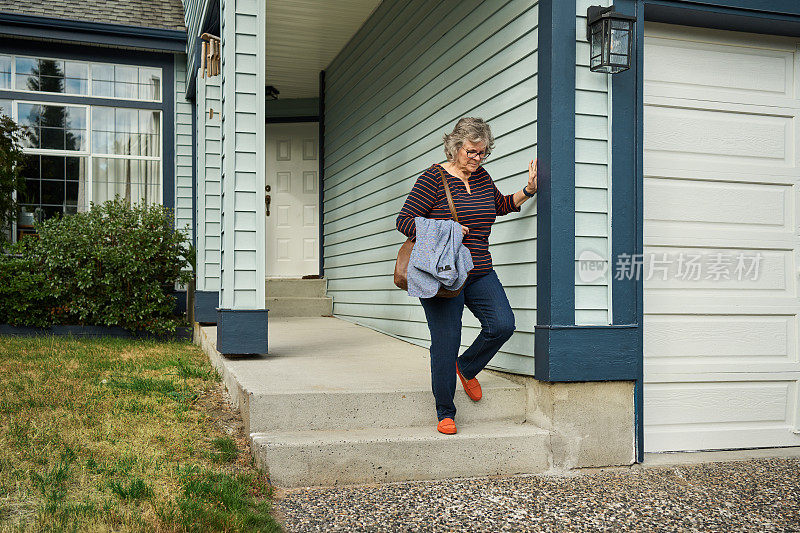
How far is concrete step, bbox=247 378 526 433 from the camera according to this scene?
11.6 feet

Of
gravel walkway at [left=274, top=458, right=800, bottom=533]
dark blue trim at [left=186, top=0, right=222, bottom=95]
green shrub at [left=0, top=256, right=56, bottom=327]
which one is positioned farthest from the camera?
green shrub at [left=0, top=256, right=56, bottom=327]

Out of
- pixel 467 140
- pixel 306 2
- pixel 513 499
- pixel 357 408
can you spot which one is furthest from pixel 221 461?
pixel 306 2

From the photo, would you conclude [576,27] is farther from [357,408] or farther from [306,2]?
[306,2]

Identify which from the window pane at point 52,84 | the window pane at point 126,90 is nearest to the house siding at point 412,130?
the window pane at point 126,90

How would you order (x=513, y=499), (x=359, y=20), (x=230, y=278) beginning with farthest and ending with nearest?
(x=359, y=20) < (x=230, y=278) < (x=513, y=499)

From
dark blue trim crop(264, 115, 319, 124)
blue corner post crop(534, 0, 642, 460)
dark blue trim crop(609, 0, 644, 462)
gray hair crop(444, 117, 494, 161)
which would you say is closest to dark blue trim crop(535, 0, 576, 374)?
blue corner post crop(534, 0, 642, 460)

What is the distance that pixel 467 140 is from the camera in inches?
137

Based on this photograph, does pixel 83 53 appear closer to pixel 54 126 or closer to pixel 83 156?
pixel 54 126

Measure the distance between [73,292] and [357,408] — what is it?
17.4ft

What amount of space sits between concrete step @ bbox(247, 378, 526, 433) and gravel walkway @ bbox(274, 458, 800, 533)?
408 millimetres

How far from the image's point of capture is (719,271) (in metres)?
4.04

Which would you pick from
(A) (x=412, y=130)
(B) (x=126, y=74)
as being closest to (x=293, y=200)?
(B) (x=126, y=74)

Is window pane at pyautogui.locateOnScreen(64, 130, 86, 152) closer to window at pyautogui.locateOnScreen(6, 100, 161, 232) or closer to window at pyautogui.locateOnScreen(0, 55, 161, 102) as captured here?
window at pyautogui.locateOnScreen(6, 100, 161, 232)

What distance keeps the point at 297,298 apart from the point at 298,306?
10cm
